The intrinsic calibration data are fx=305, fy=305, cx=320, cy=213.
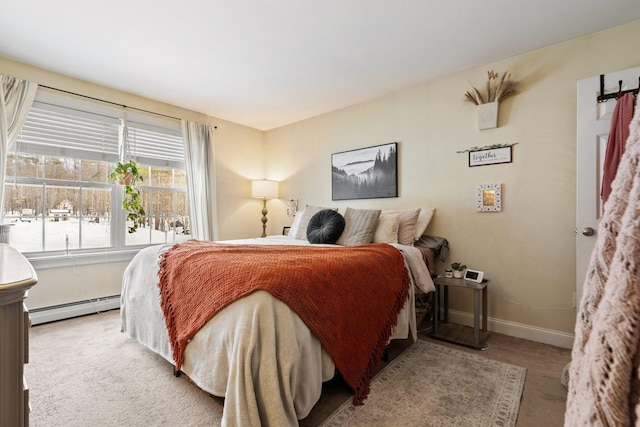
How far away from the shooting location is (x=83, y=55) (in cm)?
268

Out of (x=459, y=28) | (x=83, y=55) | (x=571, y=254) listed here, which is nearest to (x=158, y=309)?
(x=83, y=55)

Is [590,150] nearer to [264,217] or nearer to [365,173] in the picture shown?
[365,173]

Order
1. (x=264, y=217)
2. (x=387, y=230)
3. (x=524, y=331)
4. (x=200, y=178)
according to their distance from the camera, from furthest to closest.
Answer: (x=264, y=217)
(x=200, y=178)
(x=387, y=230)
(x=524, y=331)

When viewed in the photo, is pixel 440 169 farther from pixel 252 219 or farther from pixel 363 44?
pixel 252 219

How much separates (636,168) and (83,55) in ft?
11.9

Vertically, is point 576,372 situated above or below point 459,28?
below

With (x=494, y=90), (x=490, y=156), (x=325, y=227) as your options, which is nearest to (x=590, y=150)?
(x=490, y=156)

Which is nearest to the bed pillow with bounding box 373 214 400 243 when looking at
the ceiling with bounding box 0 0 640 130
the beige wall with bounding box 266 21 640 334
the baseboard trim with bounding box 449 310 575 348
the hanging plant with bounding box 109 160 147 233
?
the beige wall with bounding box 266 21 640 334

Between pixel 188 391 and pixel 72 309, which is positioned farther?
pixel 72 309

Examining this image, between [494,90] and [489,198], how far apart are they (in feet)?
3.18

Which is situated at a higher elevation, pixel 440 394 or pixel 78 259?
pixel 78 259

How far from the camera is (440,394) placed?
176cm

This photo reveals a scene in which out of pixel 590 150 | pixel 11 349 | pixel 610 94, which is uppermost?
pixel 610 94

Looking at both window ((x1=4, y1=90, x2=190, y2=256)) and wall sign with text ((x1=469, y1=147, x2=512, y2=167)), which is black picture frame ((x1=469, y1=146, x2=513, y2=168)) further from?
window ((x1=4, y1=90, x2=190, y2=256))
